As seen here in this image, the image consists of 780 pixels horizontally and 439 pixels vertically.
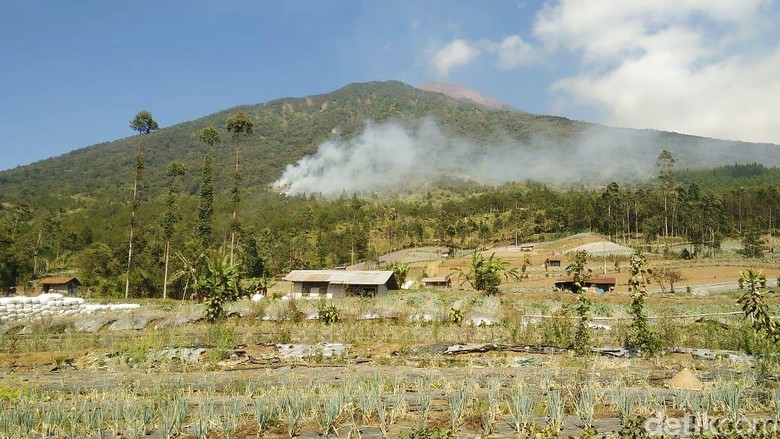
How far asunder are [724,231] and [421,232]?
57716 mm

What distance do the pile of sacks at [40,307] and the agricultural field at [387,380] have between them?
6.53 metres

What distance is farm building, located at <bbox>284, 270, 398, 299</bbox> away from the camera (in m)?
46.8

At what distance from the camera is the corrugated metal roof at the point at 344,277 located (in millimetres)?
46719

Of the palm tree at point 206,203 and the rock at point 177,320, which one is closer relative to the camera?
the rock at point 177,320

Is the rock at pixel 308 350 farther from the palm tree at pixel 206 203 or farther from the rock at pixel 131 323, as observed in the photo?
the palm tree at pixel 206 203

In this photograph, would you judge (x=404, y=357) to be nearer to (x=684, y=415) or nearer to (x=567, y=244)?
(x=684, y=415)

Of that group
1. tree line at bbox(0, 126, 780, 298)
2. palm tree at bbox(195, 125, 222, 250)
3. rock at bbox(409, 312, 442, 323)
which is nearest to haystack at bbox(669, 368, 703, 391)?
rock at bbox(409, 312, 442, 323)

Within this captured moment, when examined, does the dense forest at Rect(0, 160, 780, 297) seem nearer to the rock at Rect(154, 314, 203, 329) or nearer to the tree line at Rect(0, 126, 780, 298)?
the tree line at Rect(0, 126, 780, 298)

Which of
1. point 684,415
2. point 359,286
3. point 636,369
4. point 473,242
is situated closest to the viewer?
point 684,415

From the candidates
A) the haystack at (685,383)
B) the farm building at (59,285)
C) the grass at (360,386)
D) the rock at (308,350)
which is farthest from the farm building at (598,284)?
the farm building at (59,285)

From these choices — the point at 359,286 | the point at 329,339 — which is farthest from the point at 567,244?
the point at 329,339

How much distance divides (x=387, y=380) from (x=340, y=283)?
36898 mm

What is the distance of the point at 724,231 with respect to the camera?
96625 millimetres

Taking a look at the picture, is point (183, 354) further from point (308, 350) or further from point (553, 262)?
point (553, 262)
